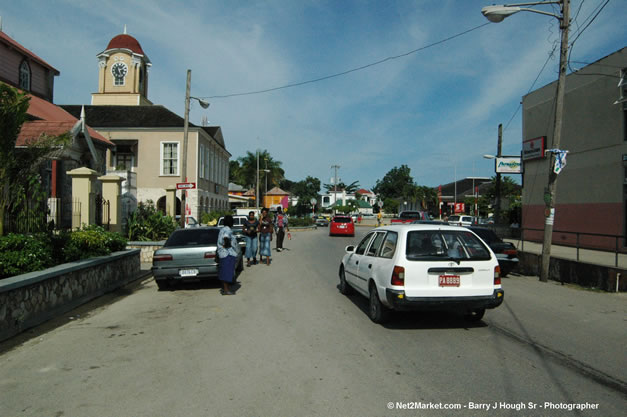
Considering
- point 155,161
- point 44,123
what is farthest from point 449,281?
point 155,161

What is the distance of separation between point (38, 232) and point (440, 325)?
8358mm

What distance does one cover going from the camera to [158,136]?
35812mm

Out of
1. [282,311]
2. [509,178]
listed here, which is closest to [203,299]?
[282,311]

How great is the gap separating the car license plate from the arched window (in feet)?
81.5

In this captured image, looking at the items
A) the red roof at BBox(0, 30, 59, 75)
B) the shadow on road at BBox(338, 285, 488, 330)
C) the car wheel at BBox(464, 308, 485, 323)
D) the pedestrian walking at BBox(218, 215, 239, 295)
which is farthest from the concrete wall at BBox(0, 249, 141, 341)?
the red roof at BBox(0, 30, 59, 75)

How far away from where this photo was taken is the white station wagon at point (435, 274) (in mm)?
6418

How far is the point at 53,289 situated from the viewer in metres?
7.82

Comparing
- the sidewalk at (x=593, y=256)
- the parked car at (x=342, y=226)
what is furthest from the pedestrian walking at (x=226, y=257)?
the parked car at (x=342, y=226)

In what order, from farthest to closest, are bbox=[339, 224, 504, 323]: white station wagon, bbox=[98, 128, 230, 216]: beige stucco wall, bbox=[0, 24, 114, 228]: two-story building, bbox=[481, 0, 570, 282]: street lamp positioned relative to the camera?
1. bbox=[98, 128, 230, 216]: beige stucco wall
2. bbox=[0, 24, 114, 228]: two-story building
3. bbox=[481, 0, 570, 282]: street lamp
4. bbox=[339, 224, 504, 323]: white station wagon

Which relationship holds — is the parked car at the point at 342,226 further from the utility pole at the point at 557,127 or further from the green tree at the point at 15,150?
the green tree at the point at 15,150

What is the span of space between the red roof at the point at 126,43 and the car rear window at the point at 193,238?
3721cm

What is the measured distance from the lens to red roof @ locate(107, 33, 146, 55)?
139 ft

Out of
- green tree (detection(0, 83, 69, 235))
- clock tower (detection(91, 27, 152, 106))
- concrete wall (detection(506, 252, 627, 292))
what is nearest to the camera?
green tree (detection(0, 83, 69, 235))

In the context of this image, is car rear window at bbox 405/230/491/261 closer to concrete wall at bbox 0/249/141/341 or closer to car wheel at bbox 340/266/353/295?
car wheel at bbox 340/266/353/295
